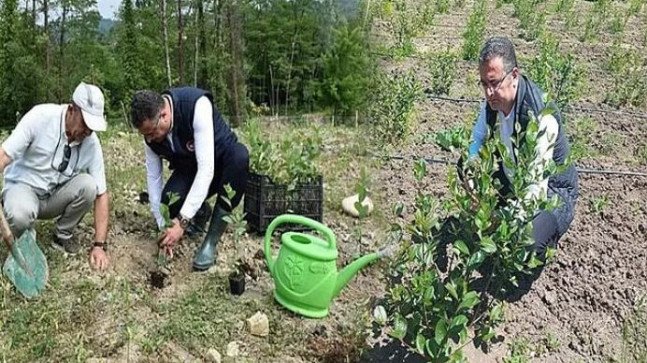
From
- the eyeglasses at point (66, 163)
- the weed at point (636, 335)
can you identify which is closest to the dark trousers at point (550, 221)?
the weed at point (636, 335)

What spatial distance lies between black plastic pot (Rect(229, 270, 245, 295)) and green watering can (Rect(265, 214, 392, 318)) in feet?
0.59

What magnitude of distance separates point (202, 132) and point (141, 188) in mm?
1376

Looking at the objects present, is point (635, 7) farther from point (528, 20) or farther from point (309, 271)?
point (309, 271)

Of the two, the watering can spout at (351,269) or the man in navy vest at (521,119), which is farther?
the watering can spout at (351,269)

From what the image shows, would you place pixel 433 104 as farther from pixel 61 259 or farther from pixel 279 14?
pixel 279 14

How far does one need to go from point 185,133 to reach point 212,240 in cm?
53

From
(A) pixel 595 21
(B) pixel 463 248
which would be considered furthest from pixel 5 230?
(A) pixel 595 21

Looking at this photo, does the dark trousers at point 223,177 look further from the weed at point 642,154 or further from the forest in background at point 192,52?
the forest in background at point 192,52

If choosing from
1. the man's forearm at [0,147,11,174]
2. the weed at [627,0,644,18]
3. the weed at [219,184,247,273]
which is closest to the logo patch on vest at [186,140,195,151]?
the weed at [219,184,247,273]

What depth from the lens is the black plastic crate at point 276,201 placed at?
3660 millimetres

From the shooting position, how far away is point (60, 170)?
3.11m

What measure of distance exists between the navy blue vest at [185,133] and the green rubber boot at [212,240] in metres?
0.29

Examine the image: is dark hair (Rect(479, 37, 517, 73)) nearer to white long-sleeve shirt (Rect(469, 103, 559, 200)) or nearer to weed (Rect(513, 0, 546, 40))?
white long-sleeve shirt (Rect(469, 103, 559, 200))

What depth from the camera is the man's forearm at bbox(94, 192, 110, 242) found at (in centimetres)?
310
